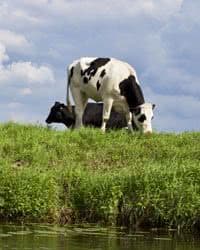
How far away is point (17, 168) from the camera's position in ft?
50.4

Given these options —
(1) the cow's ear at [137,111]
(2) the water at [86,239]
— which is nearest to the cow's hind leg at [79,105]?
(1) the cow's ear at [137,111]

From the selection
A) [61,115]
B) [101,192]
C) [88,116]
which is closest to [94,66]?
[88,116]

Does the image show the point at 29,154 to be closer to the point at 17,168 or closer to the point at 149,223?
the point at 17,168

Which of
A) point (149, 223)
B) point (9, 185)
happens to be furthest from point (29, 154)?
point (149, 223)

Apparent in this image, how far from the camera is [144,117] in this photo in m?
21.5

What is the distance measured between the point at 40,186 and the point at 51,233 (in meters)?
2.06

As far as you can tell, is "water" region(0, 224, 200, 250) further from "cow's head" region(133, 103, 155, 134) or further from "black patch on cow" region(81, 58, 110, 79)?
"black patch on cow" region(81, 58, 110, 79)

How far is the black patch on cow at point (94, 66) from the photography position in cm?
2294

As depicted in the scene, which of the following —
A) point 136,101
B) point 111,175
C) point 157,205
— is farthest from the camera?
point 136,101

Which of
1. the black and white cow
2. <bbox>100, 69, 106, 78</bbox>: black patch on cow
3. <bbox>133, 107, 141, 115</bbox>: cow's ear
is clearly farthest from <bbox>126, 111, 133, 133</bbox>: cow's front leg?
<bbox>100, 69, 106, 78</bbox>: black patch on cow

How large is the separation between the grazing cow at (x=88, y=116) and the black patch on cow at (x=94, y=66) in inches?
77.2

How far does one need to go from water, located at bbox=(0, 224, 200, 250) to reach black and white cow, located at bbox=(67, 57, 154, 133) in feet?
29.0

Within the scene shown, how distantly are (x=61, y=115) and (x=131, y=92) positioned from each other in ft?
19.8

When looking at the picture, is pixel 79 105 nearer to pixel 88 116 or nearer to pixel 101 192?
pixel 88 116
